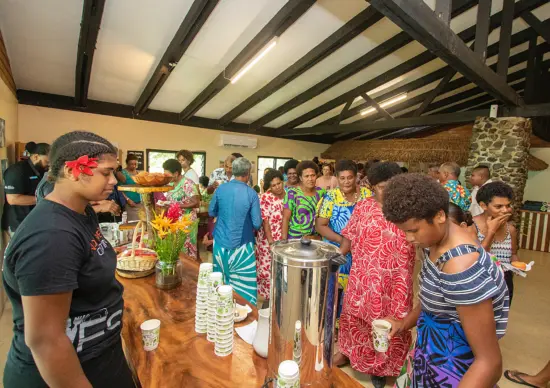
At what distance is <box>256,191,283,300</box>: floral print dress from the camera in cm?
279

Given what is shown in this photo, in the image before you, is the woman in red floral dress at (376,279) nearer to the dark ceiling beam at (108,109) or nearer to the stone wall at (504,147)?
the stone wall at (504,147)

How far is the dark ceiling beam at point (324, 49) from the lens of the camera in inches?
147

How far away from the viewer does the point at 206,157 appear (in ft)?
23.7

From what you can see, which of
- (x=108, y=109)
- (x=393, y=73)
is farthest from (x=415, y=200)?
(x=108, y=109)

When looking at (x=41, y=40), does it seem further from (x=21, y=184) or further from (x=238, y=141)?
(x=238, y=141)

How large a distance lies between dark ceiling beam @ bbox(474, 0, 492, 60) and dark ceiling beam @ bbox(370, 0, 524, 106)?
0.11m

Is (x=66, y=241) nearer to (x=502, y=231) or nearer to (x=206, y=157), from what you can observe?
(x=502, y=231)

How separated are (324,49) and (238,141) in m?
3.90

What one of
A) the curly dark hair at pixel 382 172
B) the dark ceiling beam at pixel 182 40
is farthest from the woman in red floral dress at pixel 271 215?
the dark ceiling beam at pixel 182 40

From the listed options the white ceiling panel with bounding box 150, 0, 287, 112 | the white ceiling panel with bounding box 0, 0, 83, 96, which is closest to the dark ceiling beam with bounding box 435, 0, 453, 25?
the white ceiling panel with bounding box 150, 0, 287, 112

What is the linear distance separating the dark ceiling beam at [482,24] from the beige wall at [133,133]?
5.68 metres

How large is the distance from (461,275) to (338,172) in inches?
58.8

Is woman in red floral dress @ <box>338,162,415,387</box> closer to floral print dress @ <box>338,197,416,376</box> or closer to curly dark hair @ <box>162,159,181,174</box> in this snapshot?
floral print dress @ <box>338,197,416,376</box>

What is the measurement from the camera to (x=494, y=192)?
1.82 m
